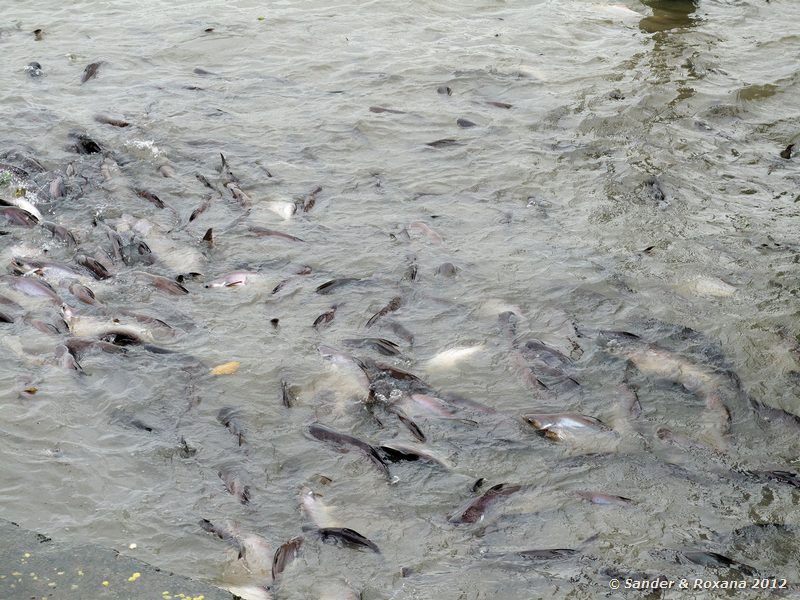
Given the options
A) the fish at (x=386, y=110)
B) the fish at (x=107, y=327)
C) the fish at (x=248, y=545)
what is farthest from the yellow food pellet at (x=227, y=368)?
the fish at (x=386, y=110)

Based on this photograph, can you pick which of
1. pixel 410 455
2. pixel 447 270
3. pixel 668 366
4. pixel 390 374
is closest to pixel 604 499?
pixel 410 455

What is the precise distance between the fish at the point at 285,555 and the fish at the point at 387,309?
6.79 feet

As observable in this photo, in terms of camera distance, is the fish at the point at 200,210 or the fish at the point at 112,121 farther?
the fish at the point at 112,121

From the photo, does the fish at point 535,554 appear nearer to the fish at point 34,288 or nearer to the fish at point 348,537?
the fish at point 348,537

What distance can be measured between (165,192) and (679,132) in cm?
516

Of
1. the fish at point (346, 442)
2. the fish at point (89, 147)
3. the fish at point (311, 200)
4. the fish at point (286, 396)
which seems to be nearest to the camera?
the fish at point (346, 442)

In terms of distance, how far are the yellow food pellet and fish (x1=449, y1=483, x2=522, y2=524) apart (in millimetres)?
1903

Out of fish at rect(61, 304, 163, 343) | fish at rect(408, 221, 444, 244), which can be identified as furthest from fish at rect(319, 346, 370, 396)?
fish at rect(408, 221, 444, 244)

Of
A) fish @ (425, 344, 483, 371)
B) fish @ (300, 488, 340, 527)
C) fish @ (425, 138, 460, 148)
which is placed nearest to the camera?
fish @ (300, 488, 340, 527)

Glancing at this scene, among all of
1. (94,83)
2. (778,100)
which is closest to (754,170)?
(778,100)

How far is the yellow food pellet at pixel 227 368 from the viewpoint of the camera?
5.84 m

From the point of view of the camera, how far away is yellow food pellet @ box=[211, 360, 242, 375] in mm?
5844

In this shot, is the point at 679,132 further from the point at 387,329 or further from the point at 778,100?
the point at 387,329

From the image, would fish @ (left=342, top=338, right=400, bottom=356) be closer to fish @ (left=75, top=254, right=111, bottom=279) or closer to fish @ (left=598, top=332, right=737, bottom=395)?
fish @ (left=598, top=332, right=737, bottom=395)
